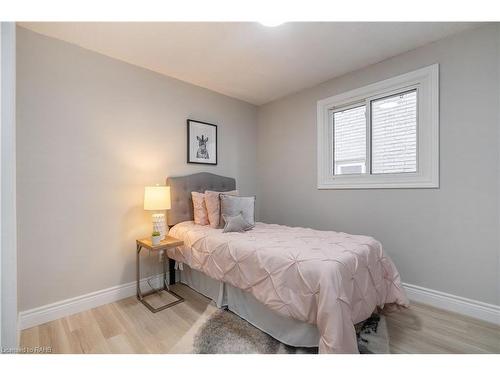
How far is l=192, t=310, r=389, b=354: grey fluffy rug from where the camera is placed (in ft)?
5.14

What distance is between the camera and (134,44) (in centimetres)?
216

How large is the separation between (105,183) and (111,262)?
0.80 meters

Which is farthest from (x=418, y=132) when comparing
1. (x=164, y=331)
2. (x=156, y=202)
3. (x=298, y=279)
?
(x=164, y=331)

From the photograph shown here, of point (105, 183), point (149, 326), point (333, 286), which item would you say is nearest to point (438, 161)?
point (333, 286)

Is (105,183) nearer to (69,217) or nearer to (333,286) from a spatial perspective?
(69,217)

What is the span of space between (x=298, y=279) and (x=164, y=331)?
1173 mm

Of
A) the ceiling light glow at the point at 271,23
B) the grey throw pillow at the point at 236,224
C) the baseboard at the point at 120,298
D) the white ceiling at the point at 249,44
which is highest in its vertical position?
the white ceiling at the point at 249,44

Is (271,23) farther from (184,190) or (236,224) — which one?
(184,190)

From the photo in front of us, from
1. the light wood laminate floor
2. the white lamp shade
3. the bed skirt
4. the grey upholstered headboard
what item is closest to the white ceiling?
the grey upholstered headboard

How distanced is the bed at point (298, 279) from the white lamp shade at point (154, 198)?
38 centimetres

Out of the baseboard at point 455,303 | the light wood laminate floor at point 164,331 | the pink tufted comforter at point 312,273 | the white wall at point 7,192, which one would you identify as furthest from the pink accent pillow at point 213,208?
the baseboard at point 455,303

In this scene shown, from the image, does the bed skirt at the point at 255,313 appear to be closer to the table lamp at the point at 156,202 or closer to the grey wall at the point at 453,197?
the table lamp at the point at 156,202

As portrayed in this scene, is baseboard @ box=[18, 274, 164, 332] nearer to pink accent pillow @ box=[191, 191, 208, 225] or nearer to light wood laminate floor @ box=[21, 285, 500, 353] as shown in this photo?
light wood laminate floor @ box=[21, 285, 500, 353]

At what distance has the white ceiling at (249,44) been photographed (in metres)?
1.95
